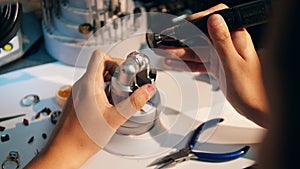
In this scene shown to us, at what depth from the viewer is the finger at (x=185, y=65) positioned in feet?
2.53

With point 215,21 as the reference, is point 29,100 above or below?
below

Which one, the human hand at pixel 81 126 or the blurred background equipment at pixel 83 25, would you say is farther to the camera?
the blurred background equipment at pixel 83 25

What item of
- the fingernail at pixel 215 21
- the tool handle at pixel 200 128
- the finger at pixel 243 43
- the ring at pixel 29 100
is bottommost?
the tool handle at pixel 200 128

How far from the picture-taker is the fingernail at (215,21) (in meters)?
0.62

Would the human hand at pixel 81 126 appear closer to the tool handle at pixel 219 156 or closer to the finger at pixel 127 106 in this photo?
the finger at pixel 127 106

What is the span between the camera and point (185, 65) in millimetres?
795

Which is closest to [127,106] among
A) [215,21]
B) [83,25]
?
[215,21]

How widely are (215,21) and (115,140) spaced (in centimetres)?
24

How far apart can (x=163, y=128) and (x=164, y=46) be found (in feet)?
0.45

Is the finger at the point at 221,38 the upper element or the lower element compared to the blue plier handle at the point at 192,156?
upper

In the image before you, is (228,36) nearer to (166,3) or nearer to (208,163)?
(208,163)

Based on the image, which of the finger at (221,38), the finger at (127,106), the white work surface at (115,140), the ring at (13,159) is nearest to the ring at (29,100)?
the white work surface at (115,140)

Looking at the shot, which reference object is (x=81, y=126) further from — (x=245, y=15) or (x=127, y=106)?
(x=245, y=15)

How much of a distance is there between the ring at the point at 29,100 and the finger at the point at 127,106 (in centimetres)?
23
